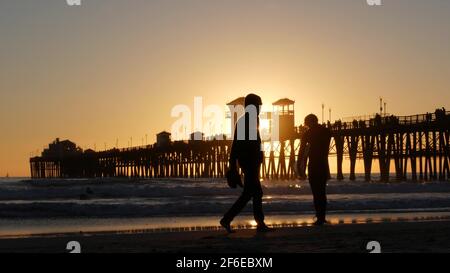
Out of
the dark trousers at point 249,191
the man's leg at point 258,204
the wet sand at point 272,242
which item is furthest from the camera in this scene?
the man's leg at point 258,204

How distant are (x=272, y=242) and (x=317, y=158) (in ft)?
9.17

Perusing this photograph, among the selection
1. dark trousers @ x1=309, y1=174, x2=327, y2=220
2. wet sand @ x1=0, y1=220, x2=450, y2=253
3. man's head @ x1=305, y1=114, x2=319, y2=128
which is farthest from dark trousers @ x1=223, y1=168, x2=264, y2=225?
man's head @ x1=305, y1=114, x2=319, y2=128

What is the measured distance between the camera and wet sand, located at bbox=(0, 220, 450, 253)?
6.30 metres

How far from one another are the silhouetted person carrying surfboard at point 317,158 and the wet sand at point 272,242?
36.0 inches

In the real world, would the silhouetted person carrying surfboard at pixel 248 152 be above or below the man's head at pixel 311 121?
below

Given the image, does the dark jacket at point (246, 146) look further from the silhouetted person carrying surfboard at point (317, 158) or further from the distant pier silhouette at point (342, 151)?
the distant pier silhouette at point (342, 151)

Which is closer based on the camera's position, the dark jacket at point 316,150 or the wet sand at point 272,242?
the wet sand at point 272,242

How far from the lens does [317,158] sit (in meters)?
9.55

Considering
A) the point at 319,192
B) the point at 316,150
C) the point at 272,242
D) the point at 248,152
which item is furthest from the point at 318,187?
the point at 272,242

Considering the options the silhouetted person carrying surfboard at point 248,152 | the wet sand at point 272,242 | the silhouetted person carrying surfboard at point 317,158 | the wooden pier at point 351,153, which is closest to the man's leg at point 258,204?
the silhouetted person carrying surfboard at point 248,152

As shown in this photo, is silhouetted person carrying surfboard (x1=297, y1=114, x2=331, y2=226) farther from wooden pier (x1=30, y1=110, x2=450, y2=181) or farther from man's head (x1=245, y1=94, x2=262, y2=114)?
wooden pier (x1=30, y1=110, x2=450, y2=181)

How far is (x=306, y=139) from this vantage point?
31.9ft

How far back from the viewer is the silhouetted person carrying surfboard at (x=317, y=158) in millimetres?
9492
